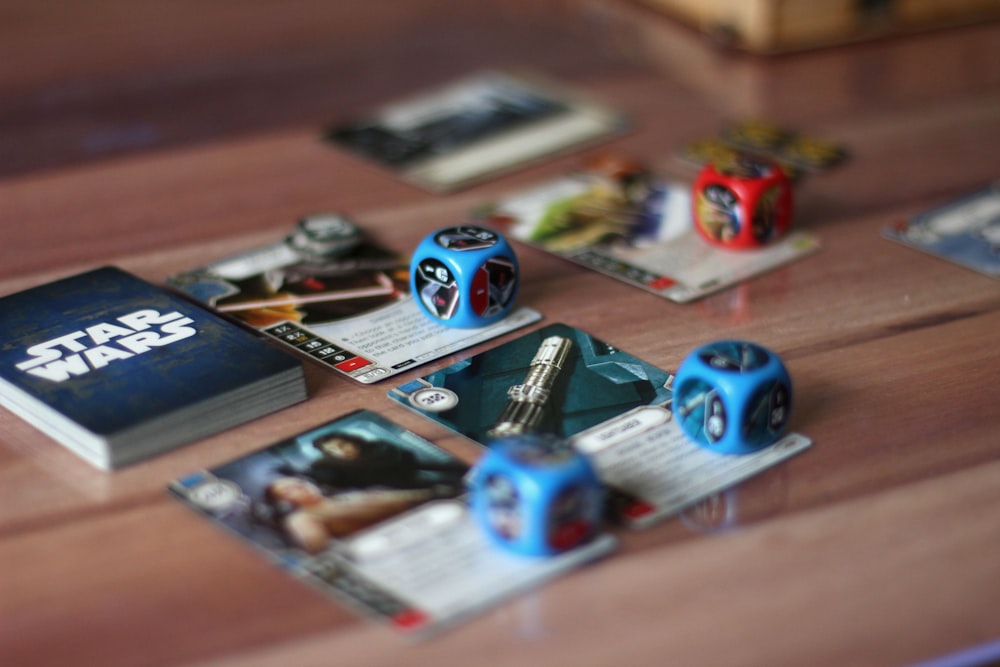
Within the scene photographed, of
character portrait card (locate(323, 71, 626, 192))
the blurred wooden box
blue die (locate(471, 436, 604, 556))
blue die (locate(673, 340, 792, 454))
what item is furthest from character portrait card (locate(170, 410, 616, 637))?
the blurred wooden box

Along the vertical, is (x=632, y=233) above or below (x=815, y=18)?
below

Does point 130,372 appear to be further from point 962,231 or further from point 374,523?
point 962,231

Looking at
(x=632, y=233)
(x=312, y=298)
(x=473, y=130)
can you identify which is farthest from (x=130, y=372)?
(x=473, y=130)

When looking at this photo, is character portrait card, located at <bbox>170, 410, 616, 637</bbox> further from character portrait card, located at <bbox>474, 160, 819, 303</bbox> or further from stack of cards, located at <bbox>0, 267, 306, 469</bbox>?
character portrait card, located at <bbox>474, 160, 819, 303</bbox>

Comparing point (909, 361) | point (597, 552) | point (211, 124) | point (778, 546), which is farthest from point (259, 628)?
point (211, 124)

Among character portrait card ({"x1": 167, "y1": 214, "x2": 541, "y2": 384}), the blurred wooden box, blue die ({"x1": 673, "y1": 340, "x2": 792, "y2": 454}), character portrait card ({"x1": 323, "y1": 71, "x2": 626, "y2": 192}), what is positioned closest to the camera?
blue die ({"x1": 673, "y1": 340, "x2": 792, "y2": 454})

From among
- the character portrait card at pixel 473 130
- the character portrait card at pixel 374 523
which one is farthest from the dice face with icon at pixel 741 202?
the character portrait card at pixel 374 523
